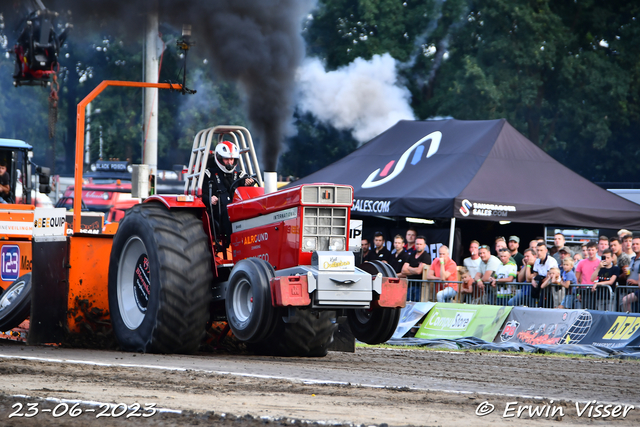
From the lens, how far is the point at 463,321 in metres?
14.0

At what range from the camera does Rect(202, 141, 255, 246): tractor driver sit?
9.48 m

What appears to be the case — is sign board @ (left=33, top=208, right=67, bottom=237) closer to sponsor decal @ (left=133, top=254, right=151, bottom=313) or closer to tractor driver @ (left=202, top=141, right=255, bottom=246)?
sponsor decal @ (left=133, top=254, right=151, bottom=313)

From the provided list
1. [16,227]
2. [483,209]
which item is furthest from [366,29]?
[16,227]

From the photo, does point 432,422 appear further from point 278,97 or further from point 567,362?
point 278,97

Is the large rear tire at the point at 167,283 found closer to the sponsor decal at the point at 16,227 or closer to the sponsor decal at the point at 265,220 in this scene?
the sponsor decal at the point at 265,220

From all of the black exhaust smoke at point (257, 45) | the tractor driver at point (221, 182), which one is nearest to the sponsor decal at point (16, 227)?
the black exhaust smoke at point (257, 45)

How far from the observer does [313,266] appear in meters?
8.39

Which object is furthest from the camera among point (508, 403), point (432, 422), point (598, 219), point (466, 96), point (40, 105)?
point (40, 105)

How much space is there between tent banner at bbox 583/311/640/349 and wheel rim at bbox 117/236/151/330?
6.38 metres

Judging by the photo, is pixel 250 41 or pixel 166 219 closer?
pixel 166 219

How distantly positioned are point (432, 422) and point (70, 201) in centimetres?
2894

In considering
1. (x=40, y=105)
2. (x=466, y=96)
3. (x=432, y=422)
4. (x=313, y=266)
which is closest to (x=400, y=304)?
(x=313, y=266)

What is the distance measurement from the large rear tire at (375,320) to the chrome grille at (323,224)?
0.50 meters

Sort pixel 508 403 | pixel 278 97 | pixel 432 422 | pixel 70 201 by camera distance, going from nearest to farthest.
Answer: pixel 432 422 < pixel 508 403 < pixel 278 97 < pixel 70 201
